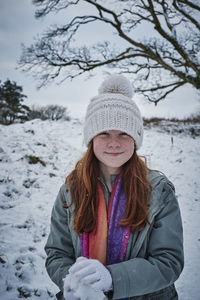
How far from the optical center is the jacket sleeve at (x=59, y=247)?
123 cm

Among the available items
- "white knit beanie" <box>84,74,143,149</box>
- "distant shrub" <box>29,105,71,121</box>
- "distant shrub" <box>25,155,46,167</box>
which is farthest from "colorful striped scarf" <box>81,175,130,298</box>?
"distant shrub" <box>29,105,71,121</box>

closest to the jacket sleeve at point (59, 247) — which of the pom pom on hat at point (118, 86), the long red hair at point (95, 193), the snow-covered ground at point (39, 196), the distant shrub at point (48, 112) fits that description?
the long red hair at point (95, 193)

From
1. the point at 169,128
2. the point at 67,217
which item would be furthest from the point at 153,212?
the point at 169,128

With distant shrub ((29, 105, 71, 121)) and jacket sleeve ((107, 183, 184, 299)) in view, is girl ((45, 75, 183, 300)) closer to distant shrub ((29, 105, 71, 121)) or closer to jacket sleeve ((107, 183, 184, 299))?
jacket sleeve ((107, 183, 184, 299))

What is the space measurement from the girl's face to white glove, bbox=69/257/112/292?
2.18 feet

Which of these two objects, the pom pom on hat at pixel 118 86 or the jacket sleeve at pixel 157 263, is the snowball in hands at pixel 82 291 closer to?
the jacket sleeve at pixel 157 263

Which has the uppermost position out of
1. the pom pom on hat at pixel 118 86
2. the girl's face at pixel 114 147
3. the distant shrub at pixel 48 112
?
the distant shrub at pixel 48 112

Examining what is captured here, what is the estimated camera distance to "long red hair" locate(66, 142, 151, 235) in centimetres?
123

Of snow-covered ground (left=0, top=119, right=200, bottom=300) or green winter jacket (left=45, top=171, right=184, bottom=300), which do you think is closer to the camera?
green winter jacket (left=45, top=171, right=184, bottom=300)

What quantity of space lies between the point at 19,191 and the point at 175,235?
Answer: 12.4 feet

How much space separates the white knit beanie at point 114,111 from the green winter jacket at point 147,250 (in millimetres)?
476

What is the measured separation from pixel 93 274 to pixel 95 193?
580mm

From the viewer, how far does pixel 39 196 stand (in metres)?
4.07

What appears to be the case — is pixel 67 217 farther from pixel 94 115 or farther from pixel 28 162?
pixel 28 162
